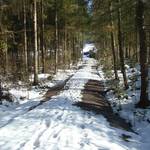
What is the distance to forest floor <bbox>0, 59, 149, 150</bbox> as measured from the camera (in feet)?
33.4

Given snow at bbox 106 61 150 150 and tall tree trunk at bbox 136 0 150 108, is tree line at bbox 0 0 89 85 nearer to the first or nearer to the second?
snow at bbox 106 61 150 150

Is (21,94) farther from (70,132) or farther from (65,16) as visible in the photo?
(65,16)

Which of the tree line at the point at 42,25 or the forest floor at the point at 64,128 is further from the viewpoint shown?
the tree line at the point at 42,25

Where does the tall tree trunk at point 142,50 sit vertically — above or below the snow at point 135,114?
above

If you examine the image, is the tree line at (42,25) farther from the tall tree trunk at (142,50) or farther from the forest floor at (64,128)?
the forest floor at (64,128)

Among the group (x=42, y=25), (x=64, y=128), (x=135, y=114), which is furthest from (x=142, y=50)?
(x=42, y=25)

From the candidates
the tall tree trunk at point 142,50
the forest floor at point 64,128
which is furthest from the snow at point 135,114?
the tall tree trunk at point 142,50

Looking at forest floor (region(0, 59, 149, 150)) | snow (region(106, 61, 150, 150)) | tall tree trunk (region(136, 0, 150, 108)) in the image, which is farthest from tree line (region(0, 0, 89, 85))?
forest floor (region(0, 59, 149, 150))

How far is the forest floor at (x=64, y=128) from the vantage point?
10.2 m

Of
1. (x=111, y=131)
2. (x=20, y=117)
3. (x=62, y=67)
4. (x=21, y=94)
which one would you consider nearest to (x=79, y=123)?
(x=111, y=131)

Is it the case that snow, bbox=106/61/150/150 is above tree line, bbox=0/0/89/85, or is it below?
below

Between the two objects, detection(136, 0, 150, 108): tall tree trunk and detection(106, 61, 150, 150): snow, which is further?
detection(136, 0, 150, 108): tall tree trunk

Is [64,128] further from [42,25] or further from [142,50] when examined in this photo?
[42,25]

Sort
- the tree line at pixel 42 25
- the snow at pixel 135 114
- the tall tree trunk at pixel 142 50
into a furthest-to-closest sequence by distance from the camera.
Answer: the tree line at pixel 42 25, the tall tree trunk at pixel 142 50, the snow at pixel 135 114
